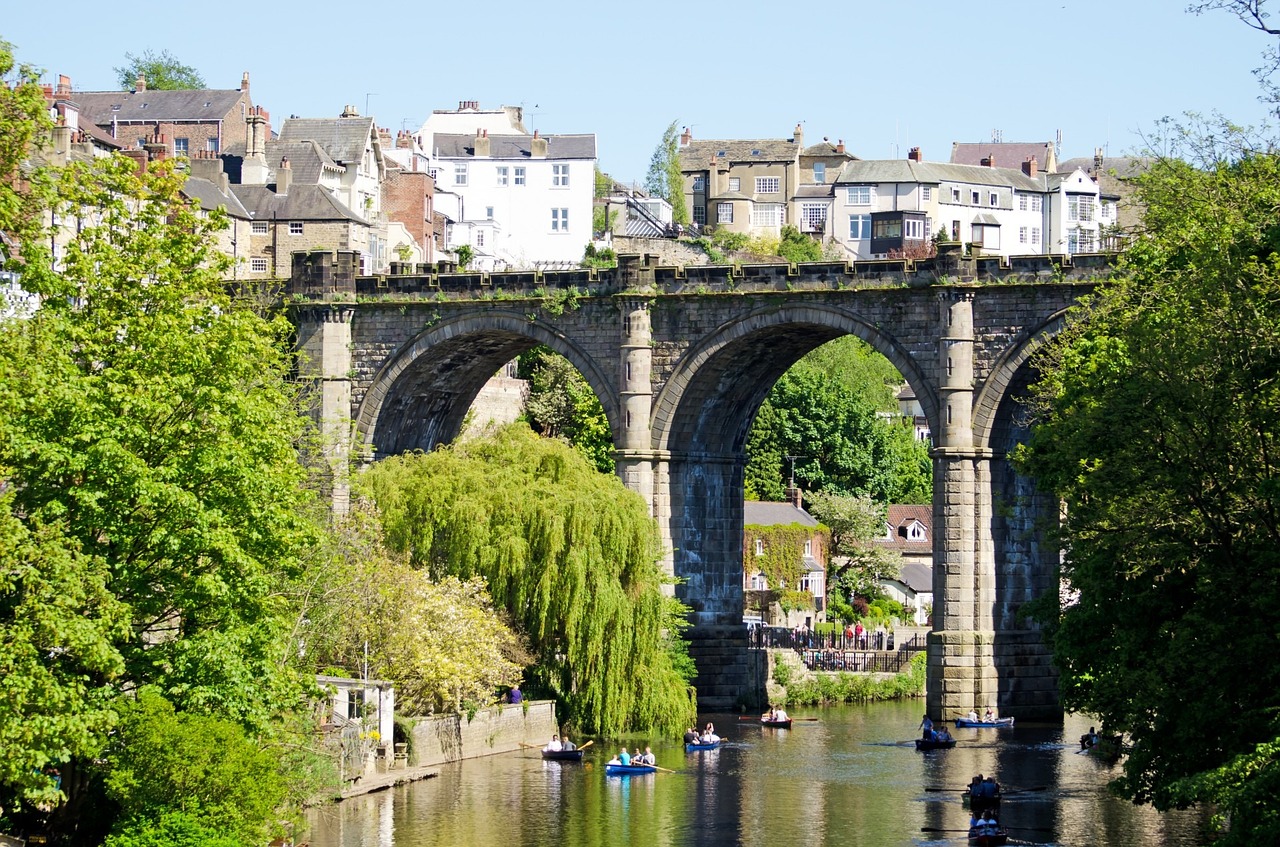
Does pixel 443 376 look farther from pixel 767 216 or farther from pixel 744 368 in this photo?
pixel 767 216

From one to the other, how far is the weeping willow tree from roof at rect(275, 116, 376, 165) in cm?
5506

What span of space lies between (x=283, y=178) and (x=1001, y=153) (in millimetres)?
64835

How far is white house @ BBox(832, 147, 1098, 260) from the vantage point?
13662 cm

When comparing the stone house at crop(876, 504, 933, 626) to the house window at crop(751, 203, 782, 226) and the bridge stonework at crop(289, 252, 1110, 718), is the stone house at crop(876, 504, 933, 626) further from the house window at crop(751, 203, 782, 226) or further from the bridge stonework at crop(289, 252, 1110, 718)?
the house window at crop(751, 203, 782, 226)

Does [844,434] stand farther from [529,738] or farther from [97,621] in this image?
[97,621]

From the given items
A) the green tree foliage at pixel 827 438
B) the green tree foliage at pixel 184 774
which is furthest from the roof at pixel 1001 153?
the green tree foliage at pixel 184 774

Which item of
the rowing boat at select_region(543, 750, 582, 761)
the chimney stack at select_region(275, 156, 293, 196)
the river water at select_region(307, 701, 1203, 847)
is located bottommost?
the river water at select_region(307, 701, 1203, 847)

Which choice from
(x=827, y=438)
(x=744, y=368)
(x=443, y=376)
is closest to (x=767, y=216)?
(x=827, y=438)

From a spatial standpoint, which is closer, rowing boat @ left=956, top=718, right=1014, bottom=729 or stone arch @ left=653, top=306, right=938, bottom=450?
rowing boat @ left=956, top=718, right=1014, bottom=729

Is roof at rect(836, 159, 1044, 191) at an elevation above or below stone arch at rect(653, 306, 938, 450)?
above

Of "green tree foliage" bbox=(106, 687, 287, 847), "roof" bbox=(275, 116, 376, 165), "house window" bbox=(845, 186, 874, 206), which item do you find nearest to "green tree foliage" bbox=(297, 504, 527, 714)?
"green tree foliage" bbox=(106, 687, 287, 847)

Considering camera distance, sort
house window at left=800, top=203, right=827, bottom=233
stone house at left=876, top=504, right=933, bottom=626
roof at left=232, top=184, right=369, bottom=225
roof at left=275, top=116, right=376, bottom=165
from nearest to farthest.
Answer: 1. stone house at left=876, top=504, right=933, bottom=626
2. roof at left=232, top=184, right=369, bottom=225
3. roof at left=275, top=116, right=376, bottom=165
4. house window at left=800, top=203, right=827, bottom=233

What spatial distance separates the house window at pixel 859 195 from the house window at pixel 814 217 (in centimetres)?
211

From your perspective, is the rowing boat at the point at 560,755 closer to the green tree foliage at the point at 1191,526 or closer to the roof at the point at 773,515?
the green tree foliage at the point at 1191,526
